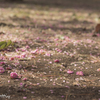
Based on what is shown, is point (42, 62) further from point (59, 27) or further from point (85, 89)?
point (59, 27)

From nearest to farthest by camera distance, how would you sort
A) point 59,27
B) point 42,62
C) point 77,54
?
point 42,62, point 77,54, point 59,27

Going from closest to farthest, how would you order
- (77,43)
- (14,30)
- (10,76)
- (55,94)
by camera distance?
(55,94), (10,76), (77,43), (14,30)

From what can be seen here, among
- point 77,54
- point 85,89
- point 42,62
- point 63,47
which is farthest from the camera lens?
point 63,47

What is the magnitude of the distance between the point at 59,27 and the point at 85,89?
4341 mm

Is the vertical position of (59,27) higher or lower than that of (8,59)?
higher

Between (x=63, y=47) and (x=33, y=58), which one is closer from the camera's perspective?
(x=33, y=58)

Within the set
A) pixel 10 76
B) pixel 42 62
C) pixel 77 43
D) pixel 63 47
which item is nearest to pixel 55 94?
pixel 10 76

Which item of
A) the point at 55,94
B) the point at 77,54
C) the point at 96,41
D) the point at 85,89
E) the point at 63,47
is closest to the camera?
the point at 55,94

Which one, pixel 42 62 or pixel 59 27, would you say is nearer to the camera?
pixel 42 62

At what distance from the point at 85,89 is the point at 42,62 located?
1.15 m

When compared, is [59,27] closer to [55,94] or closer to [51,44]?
[51,44]

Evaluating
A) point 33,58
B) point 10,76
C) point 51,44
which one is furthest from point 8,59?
point 51,44

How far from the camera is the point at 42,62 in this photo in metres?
3.53

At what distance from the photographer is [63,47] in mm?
4492
